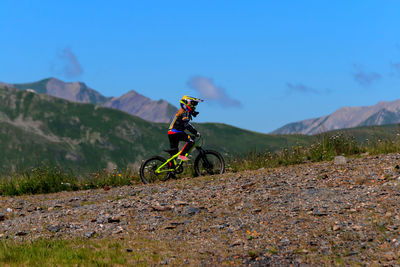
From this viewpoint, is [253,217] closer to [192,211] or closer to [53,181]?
[192,211]

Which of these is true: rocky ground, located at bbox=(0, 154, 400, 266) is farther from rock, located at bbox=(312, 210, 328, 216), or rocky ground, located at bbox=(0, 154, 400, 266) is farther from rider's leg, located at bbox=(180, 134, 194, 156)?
rider's leg, located at bbox=(180, 134, 194, 156)

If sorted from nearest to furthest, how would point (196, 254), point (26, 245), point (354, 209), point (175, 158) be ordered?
point (196, 254), point (26, 245), point (354, 209), point (175, 158)

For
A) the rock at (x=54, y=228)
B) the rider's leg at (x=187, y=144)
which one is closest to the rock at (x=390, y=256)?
the rock at (x=54, y=228)

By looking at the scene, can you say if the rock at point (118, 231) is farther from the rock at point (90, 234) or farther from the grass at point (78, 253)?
the grass at point (78, 253)

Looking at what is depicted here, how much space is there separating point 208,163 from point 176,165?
1105 millimetres

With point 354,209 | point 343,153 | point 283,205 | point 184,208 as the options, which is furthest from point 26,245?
point 343,153

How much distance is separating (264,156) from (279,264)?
10.1 metres

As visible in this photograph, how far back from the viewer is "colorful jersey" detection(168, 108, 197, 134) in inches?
588

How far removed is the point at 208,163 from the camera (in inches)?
607

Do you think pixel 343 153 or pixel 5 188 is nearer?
pixel 5 188

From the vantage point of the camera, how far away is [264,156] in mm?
17125

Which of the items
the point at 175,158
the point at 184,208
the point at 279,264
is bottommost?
the point at 279,264

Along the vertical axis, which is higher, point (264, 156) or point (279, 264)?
point (264, 156)

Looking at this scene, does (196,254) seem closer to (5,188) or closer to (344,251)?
(344,251)
